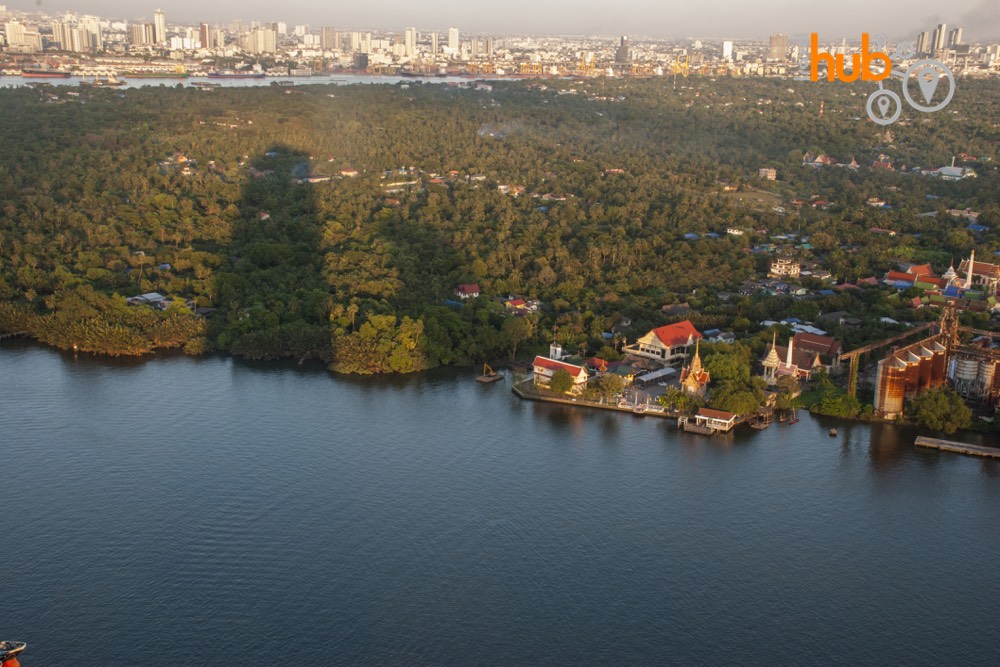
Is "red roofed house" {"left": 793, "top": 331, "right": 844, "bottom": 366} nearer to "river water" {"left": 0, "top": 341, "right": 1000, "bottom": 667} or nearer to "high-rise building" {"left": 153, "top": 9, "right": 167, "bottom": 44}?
"river water" {"left": 0, "top": 341, "right": 1000, "bottom": 667}

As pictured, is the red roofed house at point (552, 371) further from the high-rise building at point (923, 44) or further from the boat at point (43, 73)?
the high-rise building at point (923, 44)

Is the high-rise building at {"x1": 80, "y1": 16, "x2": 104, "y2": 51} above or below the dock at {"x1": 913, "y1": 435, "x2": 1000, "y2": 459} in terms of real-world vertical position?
above

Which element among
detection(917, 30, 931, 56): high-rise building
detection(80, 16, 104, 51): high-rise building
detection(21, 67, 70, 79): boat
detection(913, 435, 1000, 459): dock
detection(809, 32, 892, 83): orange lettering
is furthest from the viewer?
detection(80, 16, 104, 51): high-rise building

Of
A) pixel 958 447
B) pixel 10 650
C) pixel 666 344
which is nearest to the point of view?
pixel 10 650

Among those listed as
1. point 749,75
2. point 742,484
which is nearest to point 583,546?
point 742,484

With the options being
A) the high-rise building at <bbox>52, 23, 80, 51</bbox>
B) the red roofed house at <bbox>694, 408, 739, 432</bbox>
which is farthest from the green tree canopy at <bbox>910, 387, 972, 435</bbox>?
the high-rise building at <bbox>52, 23, 80, 51</bbox>

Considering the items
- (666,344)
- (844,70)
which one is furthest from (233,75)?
(666,344)

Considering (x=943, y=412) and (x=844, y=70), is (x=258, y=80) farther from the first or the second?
(x=943, y=412)

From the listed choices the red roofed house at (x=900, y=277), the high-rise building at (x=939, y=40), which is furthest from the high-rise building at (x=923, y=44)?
the red roofed house at (x=900, y=277)
